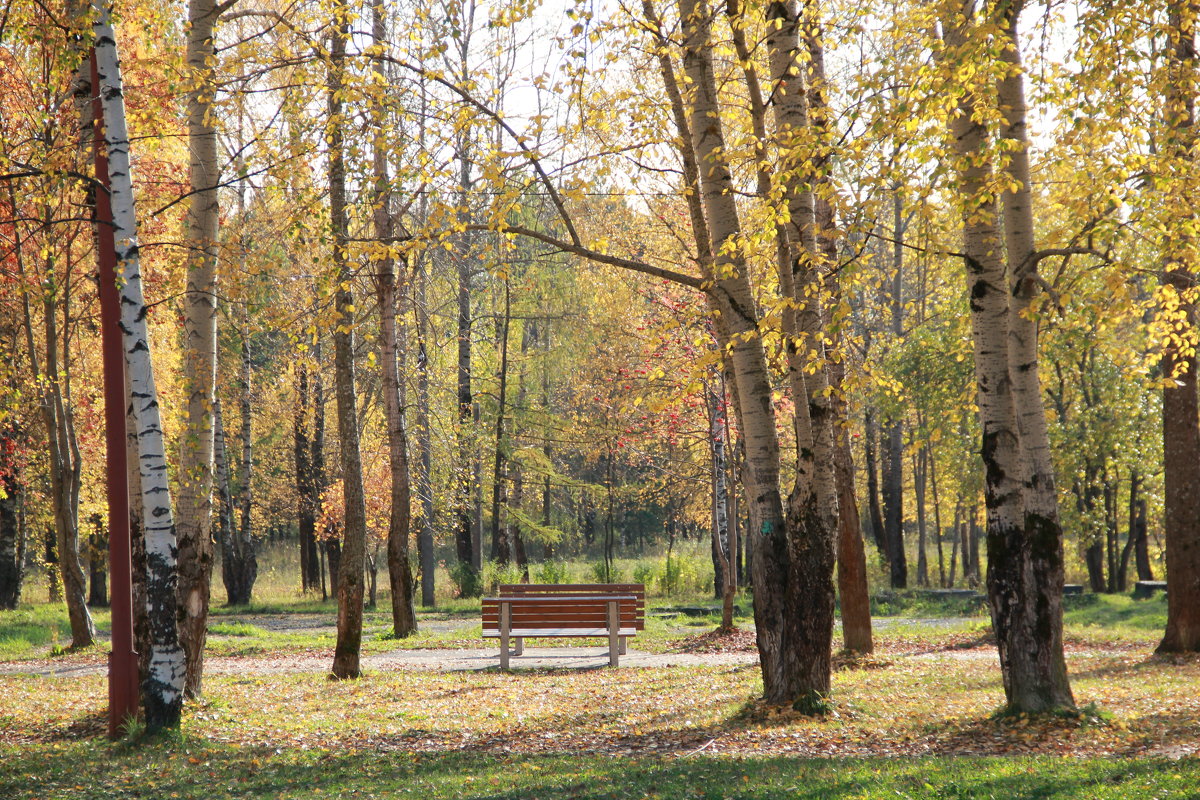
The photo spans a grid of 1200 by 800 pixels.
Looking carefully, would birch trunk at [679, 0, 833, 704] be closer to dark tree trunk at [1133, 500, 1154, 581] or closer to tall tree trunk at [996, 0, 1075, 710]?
tall tree trunk at [996, 0, 1075, 710]

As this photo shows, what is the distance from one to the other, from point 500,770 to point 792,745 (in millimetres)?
2066

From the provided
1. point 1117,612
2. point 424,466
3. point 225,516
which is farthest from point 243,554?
point 1117,612

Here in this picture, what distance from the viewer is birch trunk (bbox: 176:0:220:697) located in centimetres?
791

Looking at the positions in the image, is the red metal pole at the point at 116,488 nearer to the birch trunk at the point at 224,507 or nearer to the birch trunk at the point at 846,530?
the birch trunk at the point at 846,530

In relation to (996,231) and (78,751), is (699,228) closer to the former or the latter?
(996,231)

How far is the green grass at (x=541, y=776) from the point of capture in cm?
511

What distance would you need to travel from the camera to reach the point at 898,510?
25203 mm

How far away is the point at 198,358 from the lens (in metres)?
7.95

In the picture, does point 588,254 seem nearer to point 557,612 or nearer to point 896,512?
point 557,612

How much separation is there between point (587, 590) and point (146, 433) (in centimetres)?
763

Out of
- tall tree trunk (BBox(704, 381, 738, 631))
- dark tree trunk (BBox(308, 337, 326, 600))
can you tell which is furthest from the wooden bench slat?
dark tree trunk (BBox(308, 337, 326, 600))

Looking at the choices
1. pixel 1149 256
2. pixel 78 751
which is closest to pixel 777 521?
pixel 78 751

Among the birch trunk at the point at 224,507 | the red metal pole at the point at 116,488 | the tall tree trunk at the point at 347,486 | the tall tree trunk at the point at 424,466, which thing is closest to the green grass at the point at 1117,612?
the tall tree trunk at the point at 347,486

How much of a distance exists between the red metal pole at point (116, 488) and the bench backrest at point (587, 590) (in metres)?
6.32
